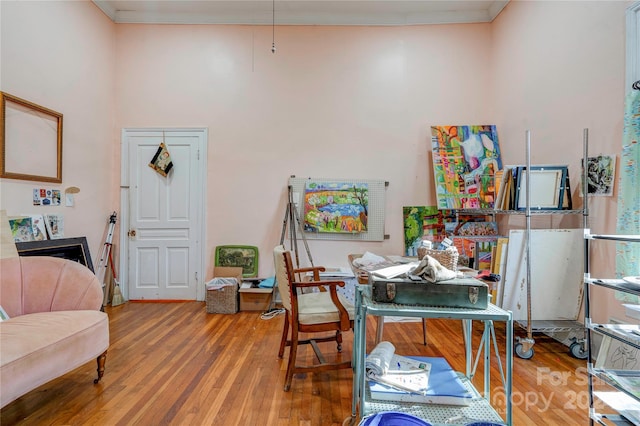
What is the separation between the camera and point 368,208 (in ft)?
12.0

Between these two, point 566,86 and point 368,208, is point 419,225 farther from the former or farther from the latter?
point 566,86

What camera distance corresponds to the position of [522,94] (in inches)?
123

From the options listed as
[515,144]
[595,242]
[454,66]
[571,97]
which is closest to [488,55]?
[454,66]

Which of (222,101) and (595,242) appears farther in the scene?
(222,101)

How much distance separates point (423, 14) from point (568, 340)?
3.88 meters

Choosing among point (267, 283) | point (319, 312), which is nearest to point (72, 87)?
point (267, 283)

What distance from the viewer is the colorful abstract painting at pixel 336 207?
3615mm

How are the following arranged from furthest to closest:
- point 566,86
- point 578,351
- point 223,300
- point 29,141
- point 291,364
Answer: point 223,300 → point 29,141 → point 566,86 → point 578,351 → point 291,364

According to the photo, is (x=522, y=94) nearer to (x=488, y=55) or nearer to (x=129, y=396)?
(x=488, y=55)

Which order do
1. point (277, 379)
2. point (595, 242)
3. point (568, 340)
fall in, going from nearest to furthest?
point (277, 379) → point (595, 242) → point (568, 340)

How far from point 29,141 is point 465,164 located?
4484 mm

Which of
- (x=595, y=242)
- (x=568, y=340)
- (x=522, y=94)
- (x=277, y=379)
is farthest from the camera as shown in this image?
(x=522, y=94)

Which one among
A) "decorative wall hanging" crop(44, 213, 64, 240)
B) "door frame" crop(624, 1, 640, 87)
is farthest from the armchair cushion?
"decorative wall hanging" crop(44, 213, 64, 240)

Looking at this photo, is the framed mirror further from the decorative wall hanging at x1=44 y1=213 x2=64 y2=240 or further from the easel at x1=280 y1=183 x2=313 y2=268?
the easel at x1=280 y1=183 x2=313 y2=268
